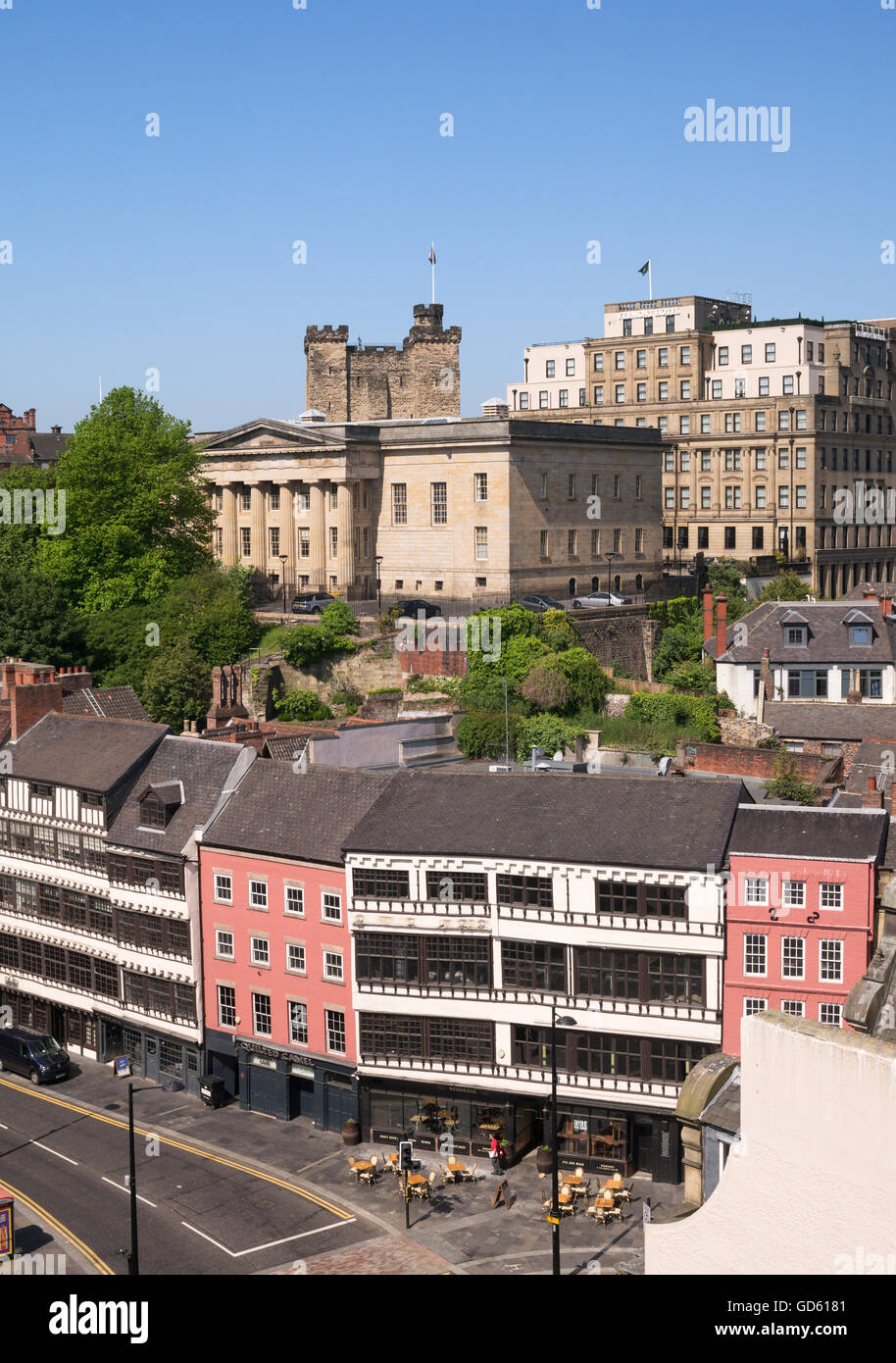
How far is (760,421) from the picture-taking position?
409 ft

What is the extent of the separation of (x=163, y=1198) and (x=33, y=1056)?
42.3 feet

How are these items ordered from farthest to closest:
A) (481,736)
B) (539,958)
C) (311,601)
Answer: (311,601) < (481,736) < (539,958)

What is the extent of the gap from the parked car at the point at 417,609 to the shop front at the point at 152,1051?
126 ft

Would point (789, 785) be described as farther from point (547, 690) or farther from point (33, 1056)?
point (33, 1056)

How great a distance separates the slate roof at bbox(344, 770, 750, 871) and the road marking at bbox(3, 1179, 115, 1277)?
13.9 m

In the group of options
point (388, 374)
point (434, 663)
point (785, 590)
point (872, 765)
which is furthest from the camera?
point (388, 374)

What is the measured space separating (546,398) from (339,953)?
100m

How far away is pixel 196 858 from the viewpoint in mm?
52062

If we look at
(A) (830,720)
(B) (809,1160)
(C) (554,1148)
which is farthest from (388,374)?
(B) (809,1160)

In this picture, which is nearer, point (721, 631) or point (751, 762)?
point (751, 762)

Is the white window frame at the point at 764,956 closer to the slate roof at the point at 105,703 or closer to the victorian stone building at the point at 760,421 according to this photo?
the slate roof at the point at 105,703

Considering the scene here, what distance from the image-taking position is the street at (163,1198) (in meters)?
39.4

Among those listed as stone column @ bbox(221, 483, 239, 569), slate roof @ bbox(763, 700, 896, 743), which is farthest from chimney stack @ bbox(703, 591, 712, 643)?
stone column @ bbox(221, 483, 239, 569)

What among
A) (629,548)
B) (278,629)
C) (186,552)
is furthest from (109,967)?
(629,548)
